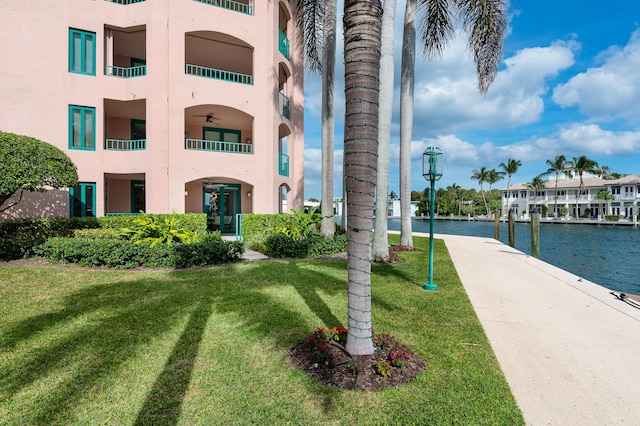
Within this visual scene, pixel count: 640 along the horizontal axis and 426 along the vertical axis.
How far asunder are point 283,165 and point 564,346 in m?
15.7

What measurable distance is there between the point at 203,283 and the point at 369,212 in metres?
5.17

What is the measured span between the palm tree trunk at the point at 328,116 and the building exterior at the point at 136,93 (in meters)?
3.98

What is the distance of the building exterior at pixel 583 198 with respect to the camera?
5131 centimetres

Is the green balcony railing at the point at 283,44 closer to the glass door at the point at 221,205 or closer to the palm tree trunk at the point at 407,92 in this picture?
the palm tree trunk at the point at 407,92

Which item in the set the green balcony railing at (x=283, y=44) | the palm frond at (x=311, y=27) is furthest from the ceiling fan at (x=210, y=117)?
the palm frond at (x=311, y=27)

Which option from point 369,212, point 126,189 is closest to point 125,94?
point 126,189

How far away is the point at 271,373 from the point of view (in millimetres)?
3469

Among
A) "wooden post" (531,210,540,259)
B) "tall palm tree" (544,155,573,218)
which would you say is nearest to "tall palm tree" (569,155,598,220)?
"tall palm tree" (544,155,573,218)

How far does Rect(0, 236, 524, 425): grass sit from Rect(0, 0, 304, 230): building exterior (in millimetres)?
8039

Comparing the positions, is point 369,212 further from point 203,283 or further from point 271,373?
point 203,283

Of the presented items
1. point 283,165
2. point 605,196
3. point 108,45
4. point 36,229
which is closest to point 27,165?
point 36,229

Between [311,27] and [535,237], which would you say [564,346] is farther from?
[311,27]

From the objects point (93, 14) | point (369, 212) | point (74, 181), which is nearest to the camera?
point (369, 212)

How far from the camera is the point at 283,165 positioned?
1817 centimetres
